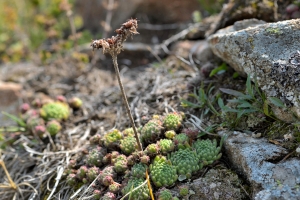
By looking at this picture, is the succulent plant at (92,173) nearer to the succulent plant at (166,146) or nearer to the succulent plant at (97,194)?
the succulent plant at (97,194)

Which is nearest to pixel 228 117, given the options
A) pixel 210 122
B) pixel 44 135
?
pixel 210 122

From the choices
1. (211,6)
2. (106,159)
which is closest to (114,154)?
(106,159)

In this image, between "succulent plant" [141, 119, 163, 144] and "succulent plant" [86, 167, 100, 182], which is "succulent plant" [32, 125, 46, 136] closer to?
"succulent plant" [86, 167, 100, 182]

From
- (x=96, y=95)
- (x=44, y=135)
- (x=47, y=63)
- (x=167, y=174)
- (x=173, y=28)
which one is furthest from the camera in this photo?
(x=173, y=28)

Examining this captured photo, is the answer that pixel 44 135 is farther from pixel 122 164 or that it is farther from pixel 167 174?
pixel 167 174

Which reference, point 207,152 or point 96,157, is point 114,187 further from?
point 207,152

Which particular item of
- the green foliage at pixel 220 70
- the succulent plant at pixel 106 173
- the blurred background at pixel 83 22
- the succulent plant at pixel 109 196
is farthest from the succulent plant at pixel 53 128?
the blurred background at pixel 83 22
